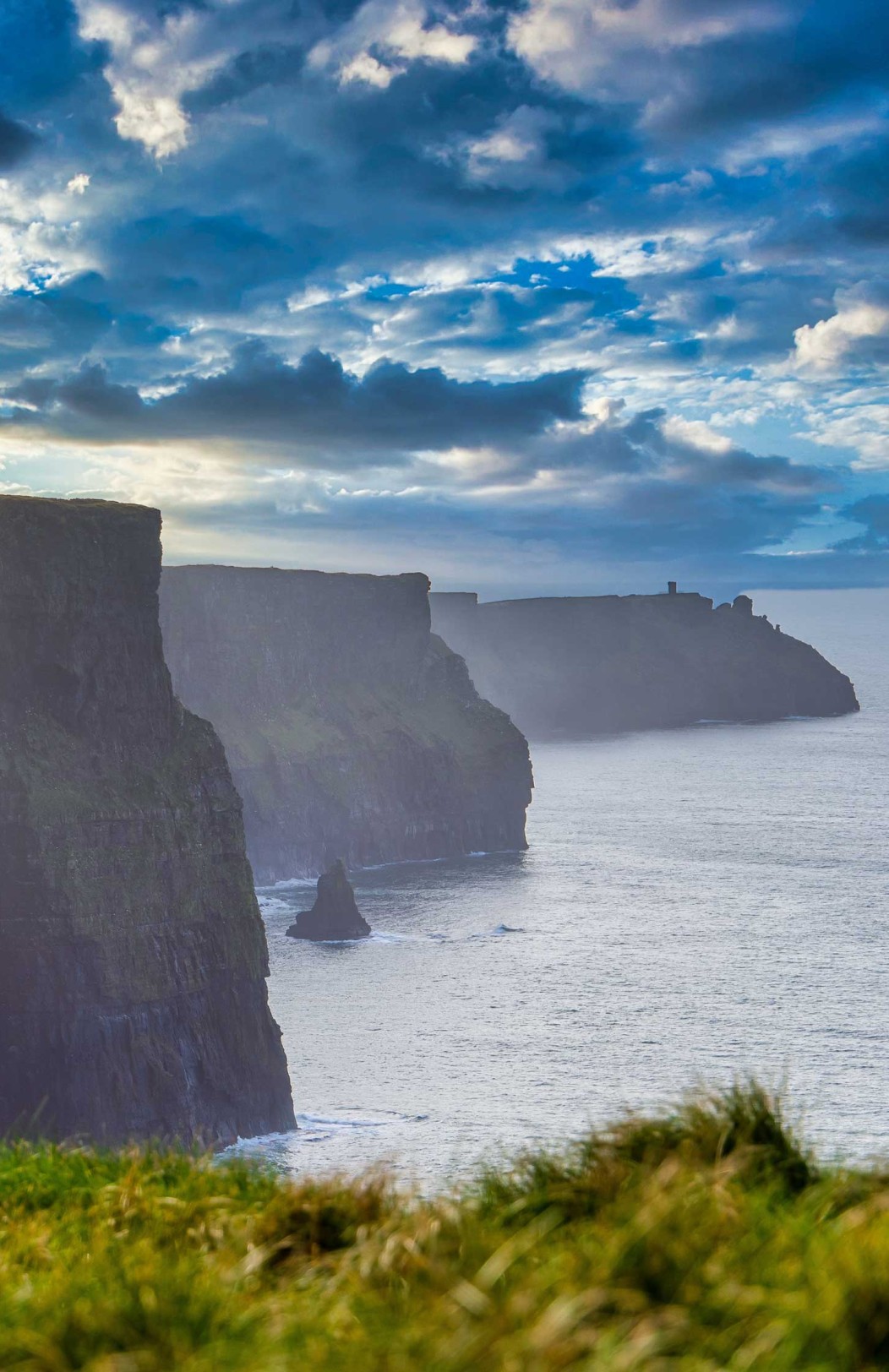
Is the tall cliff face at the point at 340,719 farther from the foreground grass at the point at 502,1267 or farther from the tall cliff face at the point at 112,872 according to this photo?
the foreground grass at the point at 502,1267

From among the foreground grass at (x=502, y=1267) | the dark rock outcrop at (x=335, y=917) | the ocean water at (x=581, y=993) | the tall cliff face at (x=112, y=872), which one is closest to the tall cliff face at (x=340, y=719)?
the ocean water at (x=581, y=993)

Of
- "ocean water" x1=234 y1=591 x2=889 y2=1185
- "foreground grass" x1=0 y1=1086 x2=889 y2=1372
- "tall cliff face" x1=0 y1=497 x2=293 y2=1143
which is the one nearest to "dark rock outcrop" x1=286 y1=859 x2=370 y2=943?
"ocean water" x1=234 y1=591 x2=889 y2=1185

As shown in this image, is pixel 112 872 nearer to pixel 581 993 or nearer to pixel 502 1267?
pixel 581 993

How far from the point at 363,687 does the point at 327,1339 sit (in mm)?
164685

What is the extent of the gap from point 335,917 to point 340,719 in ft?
180

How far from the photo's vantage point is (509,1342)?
5938 millimetres

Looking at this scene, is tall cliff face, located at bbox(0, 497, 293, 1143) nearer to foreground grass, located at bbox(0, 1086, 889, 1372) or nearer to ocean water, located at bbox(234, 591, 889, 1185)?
ocean water, located at bbox(234, 591, 889, 1185)

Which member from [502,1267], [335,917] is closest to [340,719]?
[335,917]

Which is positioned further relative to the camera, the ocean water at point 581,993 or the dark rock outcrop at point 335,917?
the dark rock outcrop at point 335,917

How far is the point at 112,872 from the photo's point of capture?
203 feet

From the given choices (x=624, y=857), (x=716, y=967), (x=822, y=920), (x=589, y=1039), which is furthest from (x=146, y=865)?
(x=624, y=857)

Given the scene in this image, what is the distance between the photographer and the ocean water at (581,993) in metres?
64.4

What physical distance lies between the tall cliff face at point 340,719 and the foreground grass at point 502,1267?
135 m

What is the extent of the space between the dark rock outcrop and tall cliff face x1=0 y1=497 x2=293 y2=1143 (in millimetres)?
41302
